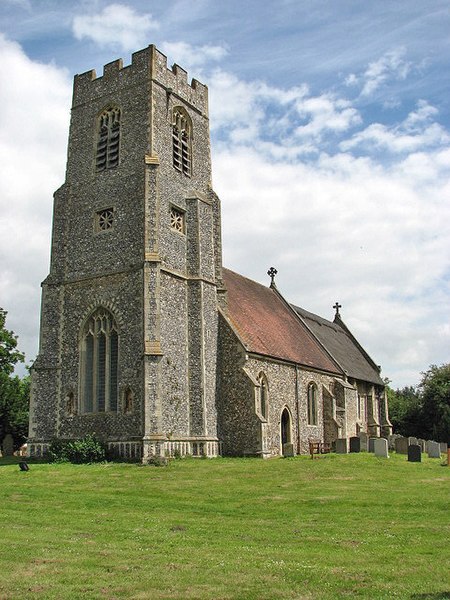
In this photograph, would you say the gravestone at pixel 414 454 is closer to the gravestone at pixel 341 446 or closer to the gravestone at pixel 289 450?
the gravestone at pixel 341 446

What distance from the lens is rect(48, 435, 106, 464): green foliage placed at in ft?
78.8

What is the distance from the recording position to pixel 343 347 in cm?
4538

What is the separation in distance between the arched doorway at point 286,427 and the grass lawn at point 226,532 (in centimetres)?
793

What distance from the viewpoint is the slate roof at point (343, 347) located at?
4091 centimetres

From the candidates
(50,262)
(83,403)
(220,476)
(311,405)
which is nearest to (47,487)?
(220,476)

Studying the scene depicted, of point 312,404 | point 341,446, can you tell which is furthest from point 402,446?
point 312,404

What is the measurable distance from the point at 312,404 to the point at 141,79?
58.1ft

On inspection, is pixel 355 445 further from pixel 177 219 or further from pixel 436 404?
pixel 436 404

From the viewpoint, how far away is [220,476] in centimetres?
2016

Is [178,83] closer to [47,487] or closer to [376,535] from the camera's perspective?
[47,487]

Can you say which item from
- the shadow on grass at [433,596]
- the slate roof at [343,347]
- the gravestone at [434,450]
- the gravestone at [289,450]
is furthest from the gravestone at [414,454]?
the shadow on grass at [433,596]

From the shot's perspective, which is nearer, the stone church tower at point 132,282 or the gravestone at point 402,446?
the stone church tower at point 132,282

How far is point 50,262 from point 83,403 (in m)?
6.29

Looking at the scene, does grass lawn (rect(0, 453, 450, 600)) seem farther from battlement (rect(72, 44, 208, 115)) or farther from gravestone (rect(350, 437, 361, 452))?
battlement (rect(72, 44, 208, 115))
